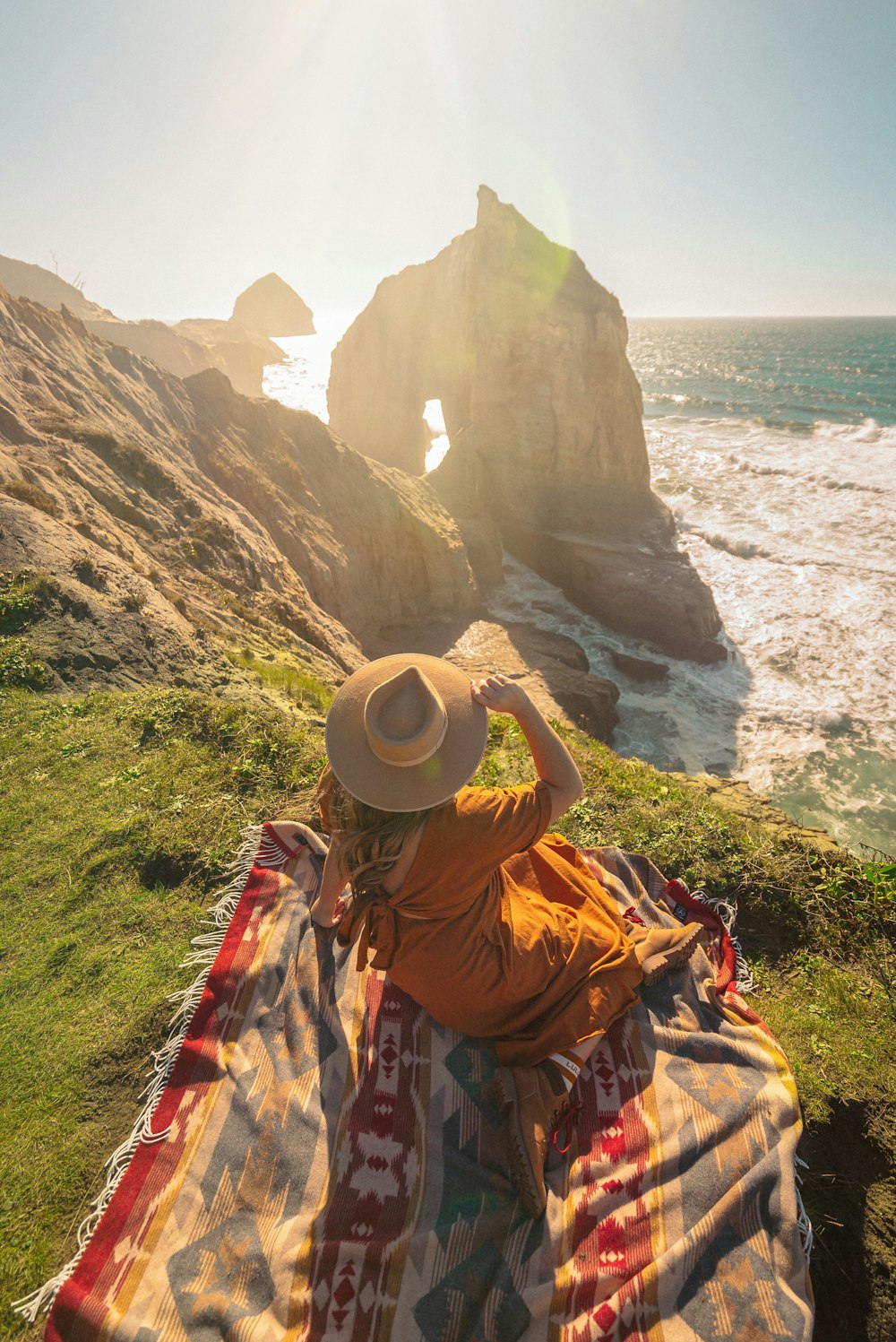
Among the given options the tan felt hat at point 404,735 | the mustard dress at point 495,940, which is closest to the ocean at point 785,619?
the mustard dress at point 495,940

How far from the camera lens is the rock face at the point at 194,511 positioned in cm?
693

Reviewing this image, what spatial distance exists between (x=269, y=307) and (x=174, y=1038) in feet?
445

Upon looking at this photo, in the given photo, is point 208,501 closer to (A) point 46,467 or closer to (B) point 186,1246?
(A) point 46,467

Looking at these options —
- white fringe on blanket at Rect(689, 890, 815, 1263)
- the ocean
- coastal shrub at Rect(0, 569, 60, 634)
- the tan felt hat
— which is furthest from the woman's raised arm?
the ocean

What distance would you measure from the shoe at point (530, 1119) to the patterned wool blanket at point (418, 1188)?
106 mm

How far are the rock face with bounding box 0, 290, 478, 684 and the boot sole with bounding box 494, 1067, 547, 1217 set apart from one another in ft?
16.1

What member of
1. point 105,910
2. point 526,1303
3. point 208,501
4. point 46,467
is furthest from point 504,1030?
point 208,501

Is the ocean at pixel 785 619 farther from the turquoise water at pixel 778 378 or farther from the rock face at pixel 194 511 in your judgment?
the rock face at pixel 194 511

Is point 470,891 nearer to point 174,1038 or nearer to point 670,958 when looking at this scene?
point 670,958

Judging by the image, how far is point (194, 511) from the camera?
36.5ft

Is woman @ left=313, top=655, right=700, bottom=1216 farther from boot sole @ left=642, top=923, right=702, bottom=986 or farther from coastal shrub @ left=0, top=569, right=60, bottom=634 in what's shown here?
coastal shrub @ left=0, top=569, right=60, bottom=634

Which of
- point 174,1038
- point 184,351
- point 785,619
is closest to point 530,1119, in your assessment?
point 174,1038

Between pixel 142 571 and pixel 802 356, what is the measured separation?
100570 mm

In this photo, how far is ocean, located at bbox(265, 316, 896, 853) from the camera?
43.7 feet
